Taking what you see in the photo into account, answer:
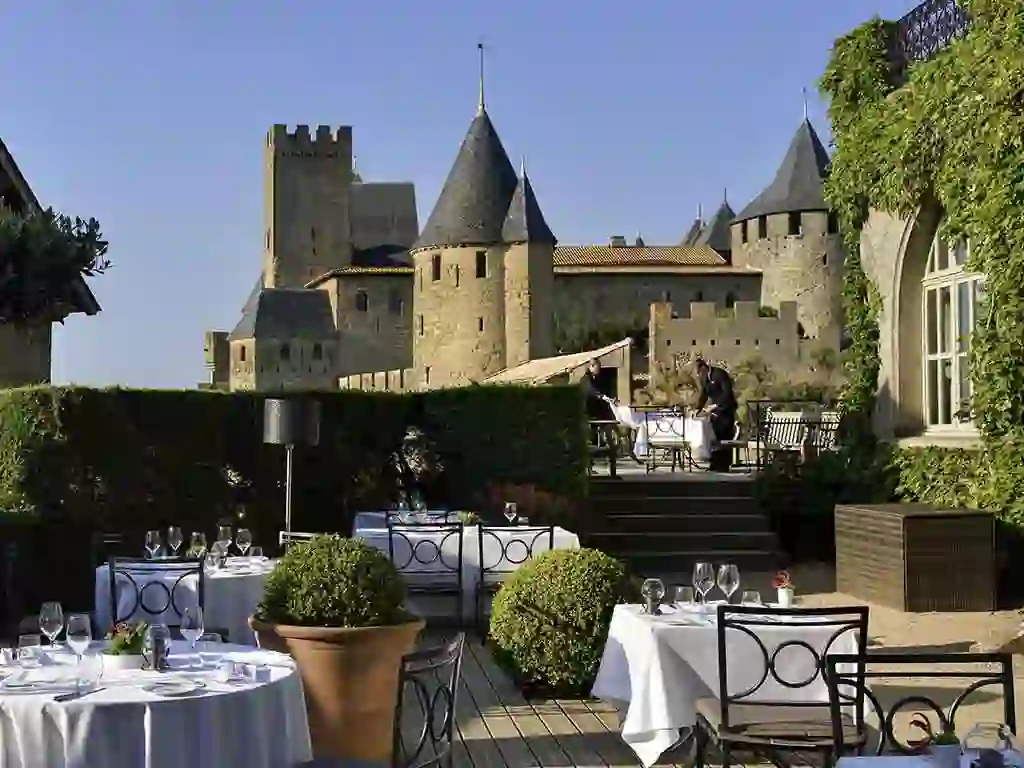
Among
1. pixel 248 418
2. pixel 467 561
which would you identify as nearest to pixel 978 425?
pixel 467 561

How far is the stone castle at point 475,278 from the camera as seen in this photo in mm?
50625

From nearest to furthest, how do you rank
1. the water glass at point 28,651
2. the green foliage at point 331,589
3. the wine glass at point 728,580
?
1. the water glass at point 28,651
2. the green foliage at point 331,589
3. the wine glass at point 728,580

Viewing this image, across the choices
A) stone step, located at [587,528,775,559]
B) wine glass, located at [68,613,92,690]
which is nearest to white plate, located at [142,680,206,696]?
wine glass, located at [68,613,92,690]

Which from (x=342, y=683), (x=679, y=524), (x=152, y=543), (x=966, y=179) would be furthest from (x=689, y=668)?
(x=679, y=524)

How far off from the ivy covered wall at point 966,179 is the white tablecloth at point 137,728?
7.90 metres

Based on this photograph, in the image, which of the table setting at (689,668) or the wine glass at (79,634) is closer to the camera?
the wine glass at (79,634)

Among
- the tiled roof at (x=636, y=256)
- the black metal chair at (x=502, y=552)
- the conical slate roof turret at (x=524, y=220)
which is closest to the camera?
the black metal chair at (x=502, y=552)

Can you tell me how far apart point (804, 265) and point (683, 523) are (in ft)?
146

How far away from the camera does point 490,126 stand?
5106 centimetres

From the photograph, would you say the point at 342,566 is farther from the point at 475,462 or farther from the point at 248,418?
the point at 475,462

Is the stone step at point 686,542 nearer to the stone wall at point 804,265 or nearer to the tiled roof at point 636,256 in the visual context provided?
the stone wall at point 804,265

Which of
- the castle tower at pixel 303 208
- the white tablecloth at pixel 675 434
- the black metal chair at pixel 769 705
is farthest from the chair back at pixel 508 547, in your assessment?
the castle tower at pixel 303 208

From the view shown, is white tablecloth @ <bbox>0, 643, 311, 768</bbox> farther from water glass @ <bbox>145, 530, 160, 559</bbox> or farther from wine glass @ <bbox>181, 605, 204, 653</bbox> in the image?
water glass @ <bbox>145, 530, 160, 559</bbox>

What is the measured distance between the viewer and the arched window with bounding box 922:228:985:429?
1248cm
